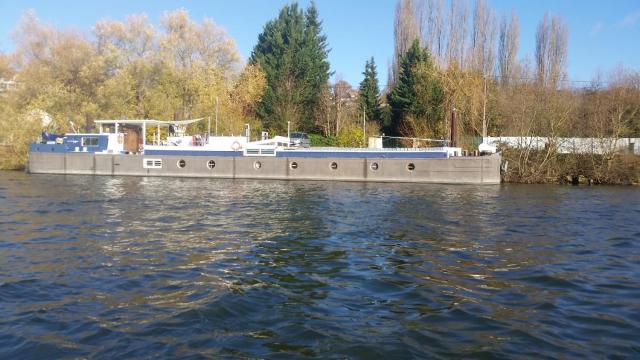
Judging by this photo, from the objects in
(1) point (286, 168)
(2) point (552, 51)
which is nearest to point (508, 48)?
(2) point (552, 51)

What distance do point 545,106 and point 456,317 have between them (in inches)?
1463

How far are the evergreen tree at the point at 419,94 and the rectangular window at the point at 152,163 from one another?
77.1ft

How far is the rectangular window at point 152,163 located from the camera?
4309cm

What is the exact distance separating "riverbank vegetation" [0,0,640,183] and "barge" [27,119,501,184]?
6.05 m

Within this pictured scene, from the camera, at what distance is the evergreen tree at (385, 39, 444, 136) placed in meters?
50.3

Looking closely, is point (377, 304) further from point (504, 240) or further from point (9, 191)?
point (9, 191)

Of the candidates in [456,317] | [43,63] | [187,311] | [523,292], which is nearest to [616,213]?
[523,292]

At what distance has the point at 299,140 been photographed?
50781 mm

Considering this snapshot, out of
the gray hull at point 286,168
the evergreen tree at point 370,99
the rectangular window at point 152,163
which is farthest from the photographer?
the evergreen tree at point 370,99

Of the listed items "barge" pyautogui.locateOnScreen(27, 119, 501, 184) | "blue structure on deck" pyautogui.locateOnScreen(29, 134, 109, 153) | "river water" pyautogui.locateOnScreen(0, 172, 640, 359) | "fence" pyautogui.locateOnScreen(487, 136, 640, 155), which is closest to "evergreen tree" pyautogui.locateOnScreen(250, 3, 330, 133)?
"barge" pyautogui.locateOnScreen(27, 119, 501, 184)

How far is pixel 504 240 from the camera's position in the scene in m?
16.3

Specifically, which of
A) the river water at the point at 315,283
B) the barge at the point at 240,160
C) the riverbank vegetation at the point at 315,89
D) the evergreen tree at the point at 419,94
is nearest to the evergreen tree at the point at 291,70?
the riverbank vegetation at the point at 315,89

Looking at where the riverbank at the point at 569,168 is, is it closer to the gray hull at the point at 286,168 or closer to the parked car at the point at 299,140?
the gray hull at the point at 286,168

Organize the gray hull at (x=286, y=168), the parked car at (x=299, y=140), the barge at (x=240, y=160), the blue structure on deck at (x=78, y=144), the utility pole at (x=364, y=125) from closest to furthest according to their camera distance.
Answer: the gray hull at (x=286, y=168)
the barge at (x=240, y=160)
the blue structure on deck at (x=78, y=144)
the parked car at (x=299, y=140)
the utility pole at (x=364, y=125)
